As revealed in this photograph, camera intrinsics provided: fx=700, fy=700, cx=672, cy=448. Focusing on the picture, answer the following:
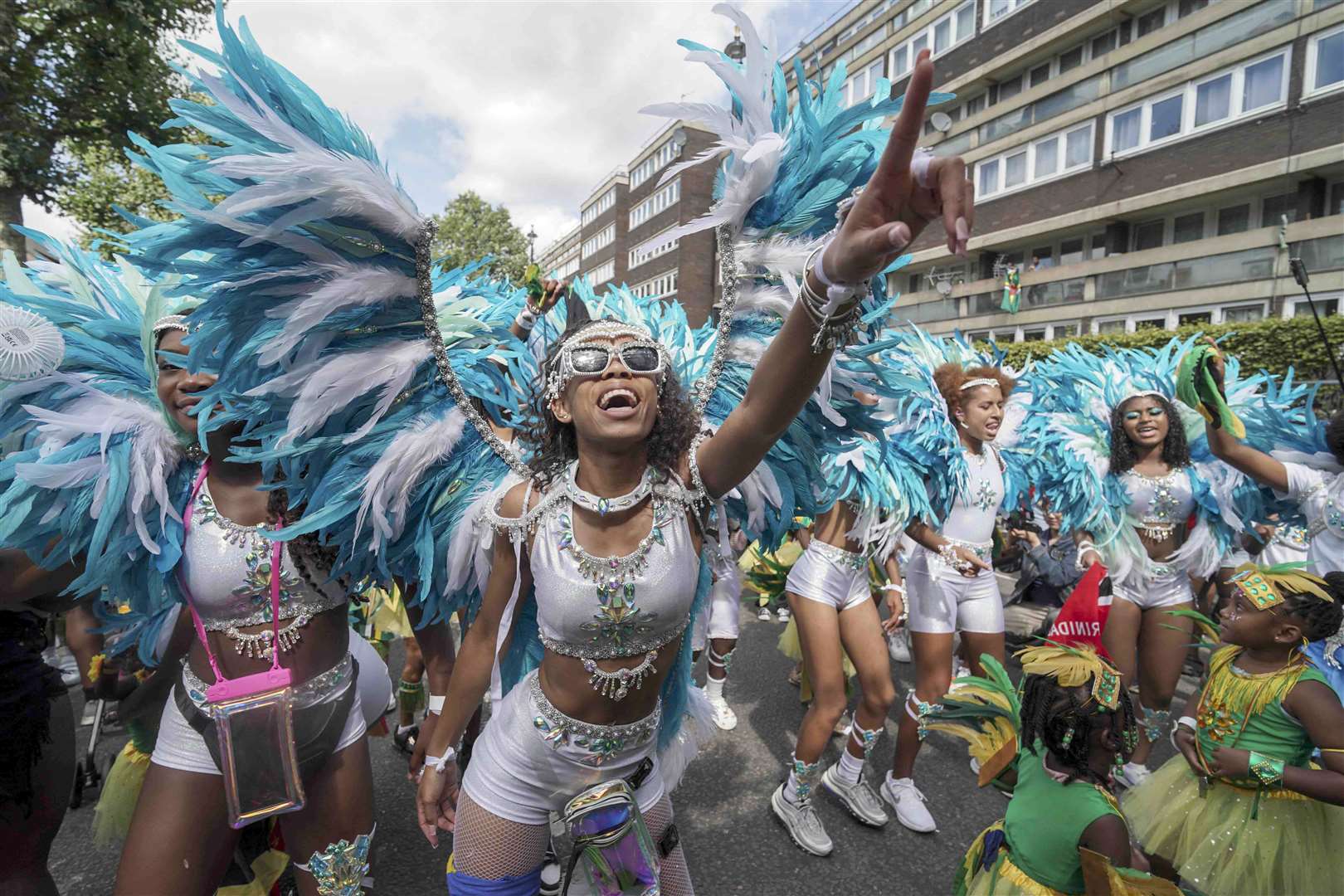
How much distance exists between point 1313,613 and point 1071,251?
21947 millimetres

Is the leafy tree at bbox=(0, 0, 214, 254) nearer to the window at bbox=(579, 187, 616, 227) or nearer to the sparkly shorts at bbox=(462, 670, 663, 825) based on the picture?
the sparkly shorts at bbox=(462, 670, 663, 825)

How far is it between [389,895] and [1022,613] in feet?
17.1

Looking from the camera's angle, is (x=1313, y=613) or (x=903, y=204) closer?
(x=903, y=204)

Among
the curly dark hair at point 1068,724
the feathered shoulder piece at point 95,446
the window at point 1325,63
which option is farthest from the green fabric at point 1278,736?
the window at point 1325,63

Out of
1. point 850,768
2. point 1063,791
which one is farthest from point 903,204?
point 850,768

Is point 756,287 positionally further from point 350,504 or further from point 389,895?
point 389,895

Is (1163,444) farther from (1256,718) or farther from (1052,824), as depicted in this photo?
(1052,824)

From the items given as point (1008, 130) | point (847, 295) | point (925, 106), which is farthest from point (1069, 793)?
point (1008, 130)

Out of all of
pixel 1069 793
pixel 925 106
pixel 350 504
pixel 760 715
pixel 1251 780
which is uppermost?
pixel 925 106

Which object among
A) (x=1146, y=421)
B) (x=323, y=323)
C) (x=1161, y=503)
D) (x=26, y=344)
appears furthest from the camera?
(x=1146, y=421)

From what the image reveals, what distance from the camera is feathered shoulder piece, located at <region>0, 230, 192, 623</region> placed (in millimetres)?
1975

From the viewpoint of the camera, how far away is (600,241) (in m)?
50.8

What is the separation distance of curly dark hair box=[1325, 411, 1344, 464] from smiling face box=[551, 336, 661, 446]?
4103 millimetres

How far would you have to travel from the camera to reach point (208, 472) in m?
2.12
